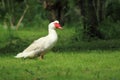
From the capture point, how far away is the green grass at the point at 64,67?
443 inches

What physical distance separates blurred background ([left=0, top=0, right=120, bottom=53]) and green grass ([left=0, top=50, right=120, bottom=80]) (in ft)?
10.9

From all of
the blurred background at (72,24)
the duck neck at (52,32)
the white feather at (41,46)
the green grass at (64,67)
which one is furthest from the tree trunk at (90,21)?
the white feather at (41,46)

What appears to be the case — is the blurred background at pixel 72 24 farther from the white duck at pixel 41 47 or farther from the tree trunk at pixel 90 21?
the white duck at pixel 41 47

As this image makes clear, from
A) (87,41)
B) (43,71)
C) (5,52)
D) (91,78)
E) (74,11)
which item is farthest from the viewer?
(74,11)

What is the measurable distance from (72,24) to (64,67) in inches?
1010

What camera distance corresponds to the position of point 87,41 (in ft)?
74.9

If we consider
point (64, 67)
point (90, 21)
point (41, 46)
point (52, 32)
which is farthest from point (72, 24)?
point (64, 67)

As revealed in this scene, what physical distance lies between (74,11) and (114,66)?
2193 centimetres

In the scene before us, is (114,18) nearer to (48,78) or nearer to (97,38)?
(97,38)

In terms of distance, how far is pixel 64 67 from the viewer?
42.2 feet

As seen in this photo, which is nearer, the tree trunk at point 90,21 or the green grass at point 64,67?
the green grass at point 64,67

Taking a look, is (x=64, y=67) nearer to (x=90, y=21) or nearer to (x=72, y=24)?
(x=90, y=21)

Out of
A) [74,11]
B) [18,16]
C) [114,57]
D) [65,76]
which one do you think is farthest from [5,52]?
[18,16]

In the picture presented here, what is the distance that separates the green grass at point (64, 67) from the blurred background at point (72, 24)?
3.31 metres
